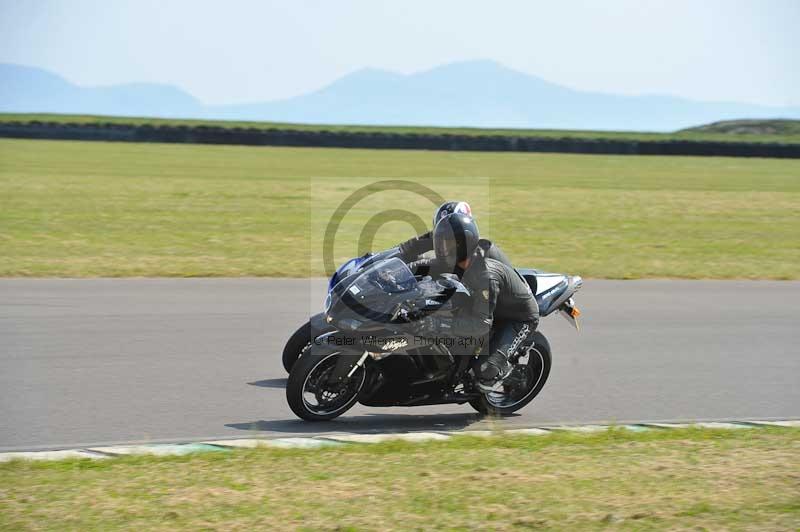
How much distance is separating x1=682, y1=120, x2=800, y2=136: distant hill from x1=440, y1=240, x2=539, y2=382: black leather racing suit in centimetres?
6227

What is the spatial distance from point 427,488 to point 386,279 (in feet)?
6.00

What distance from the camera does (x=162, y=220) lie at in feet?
63.1

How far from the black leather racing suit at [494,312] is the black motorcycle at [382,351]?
0.25 ft

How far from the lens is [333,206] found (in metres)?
24.1

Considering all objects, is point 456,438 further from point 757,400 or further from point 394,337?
point 757,400

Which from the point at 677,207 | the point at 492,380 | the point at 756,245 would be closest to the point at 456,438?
the point at 492,380

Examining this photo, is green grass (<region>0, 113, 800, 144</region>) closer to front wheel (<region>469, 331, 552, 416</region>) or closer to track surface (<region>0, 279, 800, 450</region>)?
track surface (<region>0, 279, 800, 450</region>)

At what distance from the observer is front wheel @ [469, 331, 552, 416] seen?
7.20 metres

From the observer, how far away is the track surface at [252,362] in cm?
670

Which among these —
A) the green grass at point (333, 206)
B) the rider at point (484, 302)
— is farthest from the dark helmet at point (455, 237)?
the green grass at point (333, 206)

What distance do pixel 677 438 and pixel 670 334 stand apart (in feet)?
12.6

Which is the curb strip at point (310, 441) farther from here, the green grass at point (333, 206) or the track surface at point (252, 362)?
the green grass at point (333, 206)

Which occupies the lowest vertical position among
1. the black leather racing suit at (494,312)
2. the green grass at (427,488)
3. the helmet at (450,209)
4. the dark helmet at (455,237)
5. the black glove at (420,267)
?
the green grass at (427,488)

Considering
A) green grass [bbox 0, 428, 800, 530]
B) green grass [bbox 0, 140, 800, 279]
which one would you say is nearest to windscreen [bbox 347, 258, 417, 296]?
green grass [bbox 0, 428, 800, 530]
